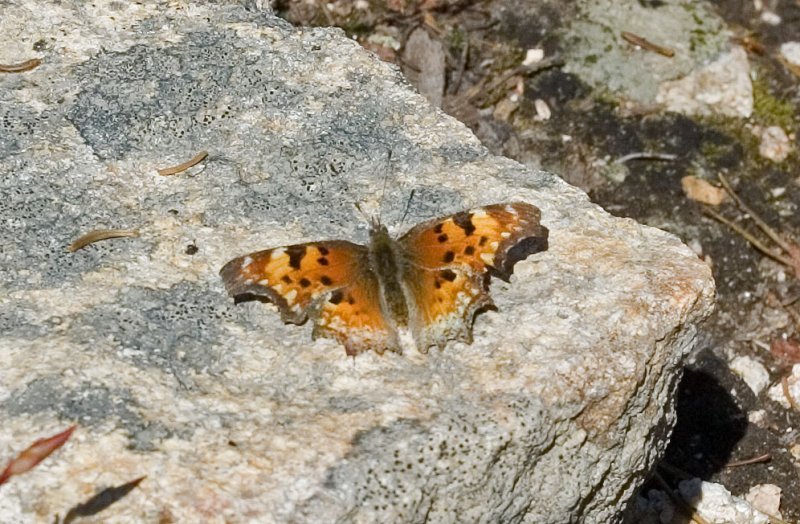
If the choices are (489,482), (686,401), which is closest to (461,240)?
(489,482)

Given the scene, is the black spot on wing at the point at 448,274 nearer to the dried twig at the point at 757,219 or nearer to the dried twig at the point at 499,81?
the dried twig at the point at 499,81

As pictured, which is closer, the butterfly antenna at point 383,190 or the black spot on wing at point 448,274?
the black spot on wing at point 448,274

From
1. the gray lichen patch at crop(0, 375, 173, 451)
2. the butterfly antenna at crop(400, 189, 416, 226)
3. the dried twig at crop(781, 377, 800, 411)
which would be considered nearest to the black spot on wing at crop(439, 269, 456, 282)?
the butterfly antenna at crop(400, 189, 416, 226)

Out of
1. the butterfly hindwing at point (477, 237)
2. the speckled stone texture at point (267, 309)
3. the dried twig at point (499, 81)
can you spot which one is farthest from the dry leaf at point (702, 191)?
the butterfly hindwing at point (477, 237)

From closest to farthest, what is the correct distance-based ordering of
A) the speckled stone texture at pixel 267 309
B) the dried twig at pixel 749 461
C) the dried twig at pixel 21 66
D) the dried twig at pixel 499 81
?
the speckled stone texture at pixel 267 309 < the dried twig at pixel 21 66 < the dried twig at pixel 749 461 < the dried twig at pixel 499 81

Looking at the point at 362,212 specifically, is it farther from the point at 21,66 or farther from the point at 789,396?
the point at 789,396

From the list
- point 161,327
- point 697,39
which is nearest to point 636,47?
point 697,39
